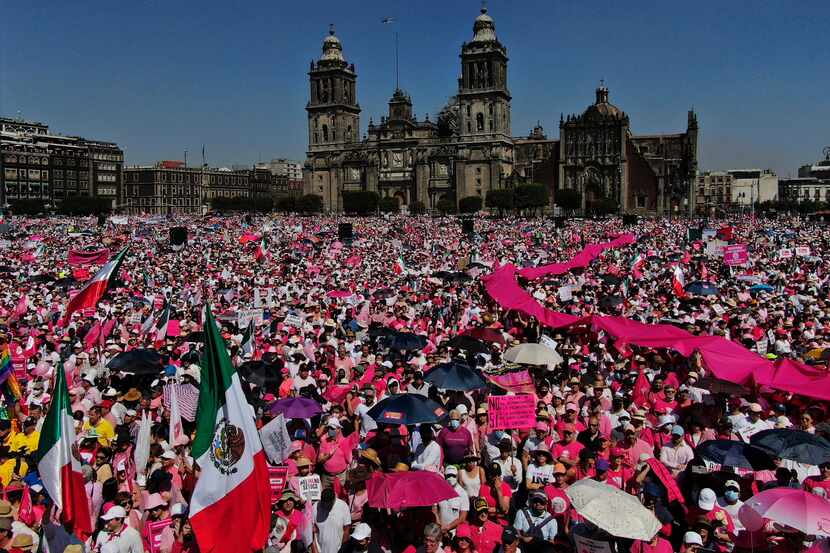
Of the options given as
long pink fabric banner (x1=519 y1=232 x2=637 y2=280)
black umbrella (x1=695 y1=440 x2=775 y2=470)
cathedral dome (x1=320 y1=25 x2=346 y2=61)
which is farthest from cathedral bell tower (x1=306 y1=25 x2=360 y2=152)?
black umbrella (x1=695 y1=440 x2=775 y2=470)

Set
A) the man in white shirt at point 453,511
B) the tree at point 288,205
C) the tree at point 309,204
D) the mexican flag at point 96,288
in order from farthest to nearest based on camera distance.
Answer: the tree at point 288,205 < the tree at point 309,204 < the mexican flag at point 96,288 < the man in white shirt at point 453,511

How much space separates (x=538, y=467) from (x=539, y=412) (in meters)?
1.32

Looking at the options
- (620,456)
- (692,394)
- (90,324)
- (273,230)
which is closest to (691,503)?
(620,456)

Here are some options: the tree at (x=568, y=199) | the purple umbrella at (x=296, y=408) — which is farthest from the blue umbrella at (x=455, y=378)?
the tree at (x=568, y=199)

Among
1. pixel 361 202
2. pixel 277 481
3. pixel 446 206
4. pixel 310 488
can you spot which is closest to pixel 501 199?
pixel 446 206

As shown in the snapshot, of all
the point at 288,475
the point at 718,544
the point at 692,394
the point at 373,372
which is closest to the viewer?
the point at 718,544

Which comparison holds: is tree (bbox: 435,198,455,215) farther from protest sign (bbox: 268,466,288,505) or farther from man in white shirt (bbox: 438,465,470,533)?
man in white shirt (bbox: 438,465,470,533)

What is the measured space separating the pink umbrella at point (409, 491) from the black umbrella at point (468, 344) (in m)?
6.82

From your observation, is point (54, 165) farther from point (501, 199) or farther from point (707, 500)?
point (707, 500)

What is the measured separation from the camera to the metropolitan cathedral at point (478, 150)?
10444cm

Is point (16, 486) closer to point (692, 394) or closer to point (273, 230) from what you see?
point (692, 394)

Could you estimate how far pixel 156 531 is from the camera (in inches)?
279

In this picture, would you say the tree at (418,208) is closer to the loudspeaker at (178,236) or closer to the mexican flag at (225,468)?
the loudspeaker at (178,236)

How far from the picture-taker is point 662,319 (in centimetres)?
1675
